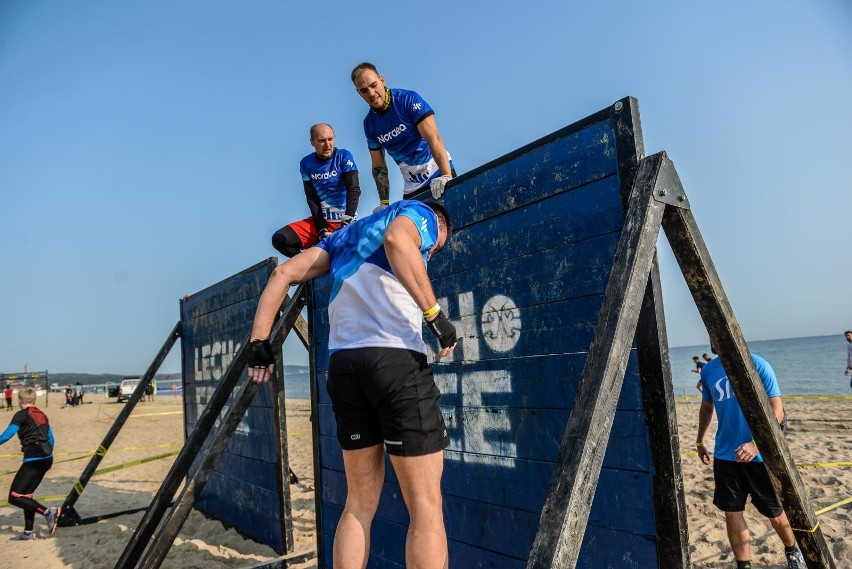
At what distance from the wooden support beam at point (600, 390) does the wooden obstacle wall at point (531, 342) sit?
9.8 inches

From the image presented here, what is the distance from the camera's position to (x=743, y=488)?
4219mm

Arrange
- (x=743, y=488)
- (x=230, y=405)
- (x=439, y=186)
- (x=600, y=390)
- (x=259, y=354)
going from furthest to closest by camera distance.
A: (x=230, y=405) < (x=743, y=488) < (x=439, y=186) < (x=259, y=354) < (x=600, y=390)

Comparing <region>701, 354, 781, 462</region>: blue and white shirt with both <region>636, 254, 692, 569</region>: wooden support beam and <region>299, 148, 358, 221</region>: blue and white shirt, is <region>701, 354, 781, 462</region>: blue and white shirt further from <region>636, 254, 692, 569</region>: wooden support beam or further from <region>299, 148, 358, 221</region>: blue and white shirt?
<region>299, 148, 358, 221</region>: blue and white shirt

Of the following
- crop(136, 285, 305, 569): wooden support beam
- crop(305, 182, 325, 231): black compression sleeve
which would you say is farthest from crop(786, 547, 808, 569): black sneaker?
crop(305, 182, 325, 231): black compression sleeve

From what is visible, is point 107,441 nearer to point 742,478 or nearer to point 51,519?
point 51,519

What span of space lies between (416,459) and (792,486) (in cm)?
174

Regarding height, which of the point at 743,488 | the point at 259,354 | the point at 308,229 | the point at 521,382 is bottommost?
the point at 743,488

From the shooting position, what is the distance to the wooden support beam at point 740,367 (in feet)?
7.82

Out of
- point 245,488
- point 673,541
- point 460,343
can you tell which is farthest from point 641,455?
point 245,488

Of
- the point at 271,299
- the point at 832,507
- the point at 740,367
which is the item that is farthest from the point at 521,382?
the point at 832,507

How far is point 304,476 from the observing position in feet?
30.8

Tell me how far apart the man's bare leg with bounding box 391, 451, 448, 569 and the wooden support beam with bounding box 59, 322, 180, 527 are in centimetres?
556

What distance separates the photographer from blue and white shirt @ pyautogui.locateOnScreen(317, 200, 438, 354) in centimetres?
235

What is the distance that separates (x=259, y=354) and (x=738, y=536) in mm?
3740
